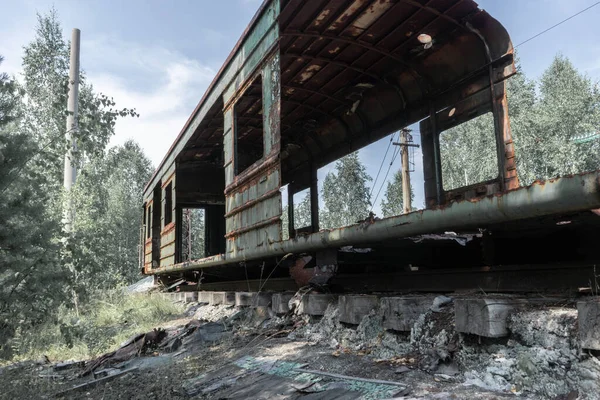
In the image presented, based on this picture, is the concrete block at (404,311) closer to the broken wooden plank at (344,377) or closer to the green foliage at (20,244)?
the broken wooden plank at (344,377)

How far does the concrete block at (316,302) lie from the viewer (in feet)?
15.0

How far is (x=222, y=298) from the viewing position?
25.3ft

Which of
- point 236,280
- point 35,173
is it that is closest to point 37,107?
point 236,280

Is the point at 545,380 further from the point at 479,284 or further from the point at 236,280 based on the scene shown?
the point at 236,280

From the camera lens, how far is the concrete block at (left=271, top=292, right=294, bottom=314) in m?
5.25

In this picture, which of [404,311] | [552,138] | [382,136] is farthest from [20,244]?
[552,138]

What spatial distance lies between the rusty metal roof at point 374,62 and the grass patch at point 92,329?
346cm

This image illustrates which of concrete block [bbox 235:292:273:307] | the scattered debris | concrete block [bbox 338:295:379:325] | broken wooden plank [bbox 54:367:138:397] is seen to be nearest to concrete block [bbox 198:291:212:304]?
concrete block [bbox 235:292:273:307]

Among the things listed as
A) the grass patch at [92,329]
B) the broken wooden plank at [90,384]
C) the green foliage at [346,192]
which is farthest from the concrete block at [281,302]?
the green foliage at [346,192]

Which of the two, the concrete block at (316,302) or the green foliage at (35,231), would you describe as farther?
the concrete block at (316,302)

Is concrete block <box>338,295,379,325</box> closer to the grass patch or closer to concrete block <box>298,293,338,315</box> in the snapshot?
concrete block <box>298,293,338,315</box>

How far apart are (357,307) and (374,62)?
451cm

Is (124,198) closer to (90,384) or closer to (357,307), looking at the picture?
(90,384)

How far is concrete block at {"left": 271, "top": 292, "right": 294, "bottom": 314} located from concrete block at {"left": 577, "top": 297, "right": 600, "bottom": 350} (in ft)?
11.1
